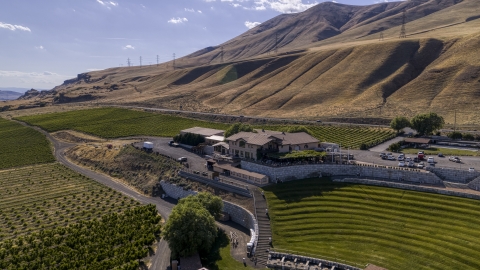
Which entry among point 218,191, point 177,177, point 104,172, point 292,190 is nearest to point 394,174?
point 292,190

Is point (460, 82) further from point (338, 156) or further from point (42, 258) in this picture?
point (42, 258)

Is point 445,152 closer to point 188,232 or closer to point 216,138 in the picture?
point 216,138

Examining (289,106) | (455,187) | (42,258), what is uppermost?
(289,106)

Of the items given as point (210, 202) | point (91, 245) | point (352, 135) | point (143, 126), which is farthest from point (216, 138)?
point (143, 126)

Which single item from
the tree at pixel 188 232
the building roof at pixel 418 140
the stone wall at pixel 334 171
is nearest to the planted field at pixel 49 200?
the tree at pixel 188 232

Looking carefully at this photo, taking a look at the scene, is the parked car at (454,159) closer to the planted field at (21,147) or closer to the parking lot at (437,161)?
the parking lot at (437,161)
